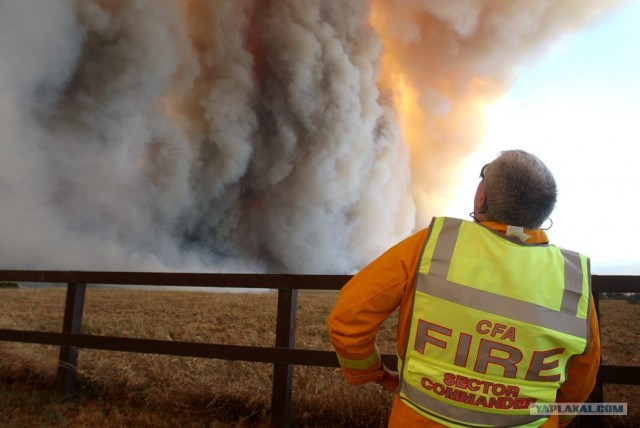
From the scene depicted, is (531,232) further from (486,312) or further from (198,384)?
(198,384)

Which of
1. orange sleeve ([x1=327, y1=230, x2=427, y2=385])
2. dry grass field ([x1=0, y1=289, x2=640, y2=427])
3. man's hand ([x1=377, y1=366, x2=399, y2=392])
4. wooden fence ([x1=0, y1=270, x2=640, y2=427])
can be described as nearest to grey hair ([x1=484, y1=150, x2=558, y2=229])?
orange sleeve ([x1=327, y1=230, x2=427, y2=385])

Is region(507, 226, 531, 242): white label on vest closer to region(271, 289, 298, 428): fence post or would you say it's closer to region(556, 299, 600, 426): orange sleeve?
region(556, 299, 600, 426): orange sleeve

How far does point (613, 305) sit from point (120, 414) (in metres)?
4.35

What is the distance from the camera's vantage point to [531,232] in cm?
122

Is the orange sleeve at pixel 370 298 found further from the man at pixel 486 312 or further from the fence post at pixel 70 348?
the fence post at pixel 70 348

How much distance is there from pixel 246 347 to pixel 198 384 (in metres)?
0.92

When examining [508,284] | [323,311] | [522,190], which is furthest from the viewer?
[323,311]

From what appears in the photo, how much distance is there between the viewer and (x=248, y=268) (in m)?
13.8

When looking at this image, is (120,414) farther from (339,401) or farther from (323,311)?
(323,311)

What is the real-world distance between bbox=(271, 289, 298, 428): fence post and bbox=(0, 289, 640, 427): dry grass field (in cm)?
25

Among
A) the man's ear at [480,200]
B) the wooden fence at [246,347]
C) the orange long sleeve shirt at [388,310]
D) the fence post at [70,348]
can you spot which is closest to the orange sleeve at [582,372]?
the orange long sleeve shirt at [388,310]

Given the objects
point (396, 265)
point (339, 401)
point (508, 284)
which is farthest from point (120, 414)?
point (508, 284)

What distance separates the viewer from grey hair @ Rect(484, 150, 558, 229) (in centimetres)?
120

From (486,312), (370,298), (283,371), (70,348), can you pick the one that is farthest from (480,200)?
(70,348)
